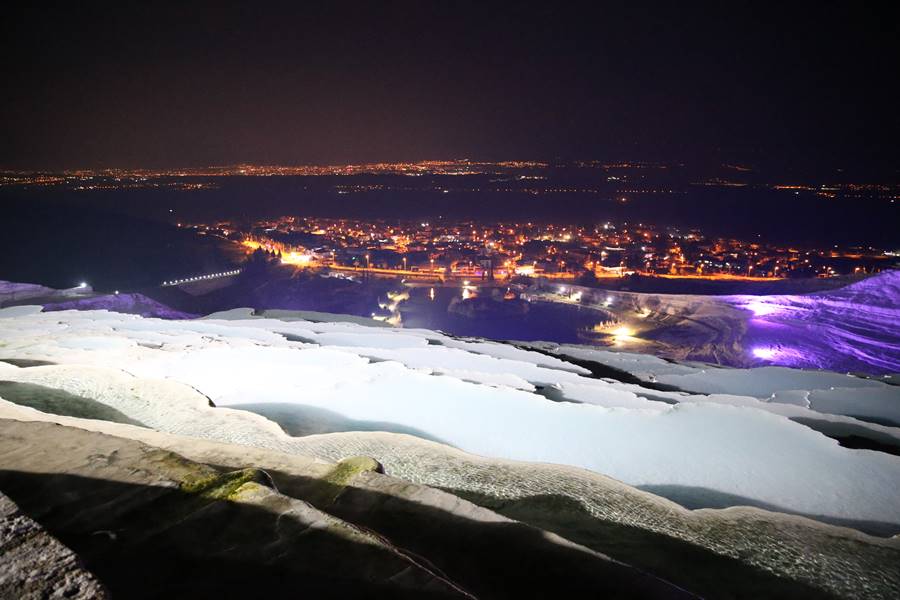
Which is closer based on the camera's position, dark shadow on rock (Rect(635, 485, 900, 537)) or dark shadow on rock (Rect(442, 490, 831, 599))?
dark shadow on rock (Rect(442, 490, 831, 599))

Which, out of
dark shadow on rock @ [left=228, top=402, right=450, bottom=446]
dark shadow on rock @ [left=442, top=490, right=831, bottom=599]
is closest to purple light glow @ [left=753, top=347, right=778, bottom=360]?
dark shadow on rock @ [left=228, top=402, right=450, bottom=446]

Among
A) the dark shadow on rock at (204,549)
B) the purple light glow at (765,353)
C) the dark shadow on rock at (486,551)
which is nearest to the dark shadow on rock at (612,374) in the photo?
the dark shadow on rock at (486,551)

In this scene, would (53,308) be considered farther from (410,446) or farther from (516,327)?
(516,327)

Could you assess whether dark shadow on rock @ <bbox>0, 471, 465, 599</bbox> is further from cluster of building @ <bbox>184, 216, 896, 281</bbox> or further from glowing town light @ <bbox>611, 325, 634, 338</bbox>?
cluster of building @ <bbox>184, 216, 896, 281</bbox>

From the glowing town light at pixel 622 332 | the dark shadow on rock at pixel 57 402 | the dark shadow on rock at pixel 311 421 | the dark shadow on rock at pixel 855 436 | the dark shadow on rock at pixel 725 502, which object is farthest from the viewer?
the glowing town light at pixel 622 332

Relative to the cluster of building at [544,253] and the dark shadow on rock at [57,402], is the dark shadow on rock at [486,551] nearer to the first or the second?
the dark shadow on rock at [57,402]

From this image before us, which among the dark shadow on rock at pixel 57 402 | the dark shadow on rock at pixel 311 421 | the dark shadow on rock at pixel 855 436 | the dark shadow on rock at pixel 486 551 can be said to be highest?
the dark shadow on rock at pixel 486 551
